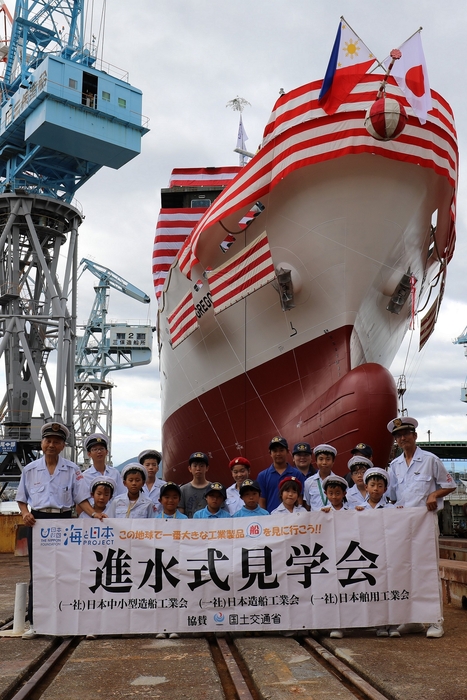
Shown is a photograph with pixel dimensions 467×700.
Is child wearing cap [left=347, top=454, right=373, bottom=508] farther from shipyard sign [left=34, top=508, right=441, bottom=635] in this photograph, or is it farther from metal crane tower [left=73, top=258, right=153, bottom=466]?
metal crane tower [left=73, top=258, right=153, bottom=466]

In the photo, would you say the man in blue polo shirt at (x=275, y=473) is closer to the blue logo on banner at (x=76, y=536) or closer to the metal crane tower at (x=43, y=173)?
the blue logo on banner at (x=76, y=536)

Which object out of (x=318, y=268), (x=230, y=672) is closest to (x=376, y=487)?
(x=230, y=672)

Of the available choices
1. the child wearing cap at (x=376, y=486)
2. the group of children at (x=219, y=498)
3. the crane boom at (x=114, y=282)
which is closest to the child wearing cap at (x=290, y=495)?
the group of children at (x=219, y=498)

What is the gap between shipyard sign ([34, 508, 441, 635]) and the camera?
4816 mm

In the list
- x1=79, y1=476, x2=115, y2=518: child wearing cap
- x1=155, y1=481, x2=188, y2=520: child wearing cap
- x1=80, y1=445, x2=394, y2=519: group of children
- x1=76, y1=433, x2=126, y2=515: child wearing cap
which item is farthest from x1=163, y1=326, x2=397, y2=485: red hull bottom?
x1=79, y1=476, x2=115, y2=518: child wearing cap

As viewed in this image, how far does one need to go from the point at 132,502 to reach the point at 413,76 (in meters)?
7.80

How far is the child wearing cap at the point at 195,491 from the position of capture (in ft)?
19.7

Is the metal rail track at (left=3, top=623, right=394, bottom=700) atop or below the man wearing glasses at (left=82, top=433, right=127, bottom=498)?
below

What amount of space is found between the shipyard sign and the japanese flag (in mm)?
7068

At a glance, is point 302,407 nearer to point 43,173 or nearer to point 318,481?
point 318,481

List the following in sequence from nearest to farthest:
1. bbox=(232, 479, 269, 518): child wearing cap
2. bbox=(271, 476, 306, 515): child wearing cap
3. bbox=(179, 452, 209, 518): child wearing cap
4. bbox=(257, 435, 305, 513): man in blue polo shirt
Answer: bbox=(271, 476, 306, 515): child wearing cap < bbox=(232, 479, 269, 518): child wearing cap < bbox=(179, 452, 209, 518): child wearing cap < bbox=(257, 435, 305, 513): man in blue polo shirt

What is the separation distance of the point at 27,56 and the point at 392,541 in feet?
88.0

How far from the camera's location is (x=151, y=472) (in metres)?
6.67

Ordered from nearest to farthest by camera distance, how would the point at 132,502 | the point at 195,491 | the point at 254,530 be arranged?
1. the point at 254,530
2. the point at 132,502
3. the point at 195,491
